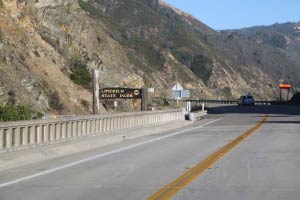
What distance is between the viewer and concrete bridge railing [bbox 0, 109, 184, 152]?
49.1ft

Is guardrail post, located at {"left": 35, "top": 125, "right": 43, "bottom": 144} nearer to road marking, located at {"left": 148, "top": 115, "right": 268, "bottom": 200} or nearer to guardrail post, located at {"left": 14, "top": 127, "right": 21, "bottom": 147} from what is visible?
guardrail post, located at {"left": 14, "top": 127, "right": 21, "bottom": 147}

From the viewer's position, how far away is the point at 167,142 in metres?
23.3

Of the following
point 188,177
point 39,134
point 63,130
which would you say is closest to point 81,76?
point 63,130

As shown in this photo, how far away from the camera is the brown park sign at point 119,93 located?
35.8 metres

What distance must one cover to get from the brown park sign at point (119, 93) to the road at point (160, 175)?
50.6ft

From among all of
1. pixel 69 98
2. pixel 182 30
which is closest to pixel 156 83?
pixel 182 30

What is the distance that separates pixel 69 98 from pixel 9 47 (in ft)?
19.4

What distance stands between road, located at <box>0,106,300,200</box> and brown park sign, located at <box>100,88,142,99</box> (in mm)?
15435

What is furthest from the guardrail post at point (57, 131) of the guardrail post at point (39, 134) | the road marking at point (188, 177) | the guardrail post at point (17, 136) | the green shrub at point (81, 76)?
the green shrub at point (81, 76)

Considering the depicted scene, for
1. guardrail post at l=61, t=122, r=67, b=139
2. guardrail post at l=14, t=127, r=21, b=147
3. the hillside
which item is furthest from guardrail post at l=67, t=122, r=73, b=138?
the hillside

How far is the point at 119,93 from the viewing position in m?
36.0

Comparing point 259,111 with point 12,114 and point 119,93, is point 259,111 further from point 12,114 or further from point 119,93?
point 12,114

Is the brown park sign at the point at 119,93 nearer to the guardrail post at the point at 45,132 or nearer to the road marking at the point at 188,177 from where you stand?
the road marking at the point at 188,177

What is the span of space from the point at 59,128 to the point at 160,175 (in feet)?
17.9
